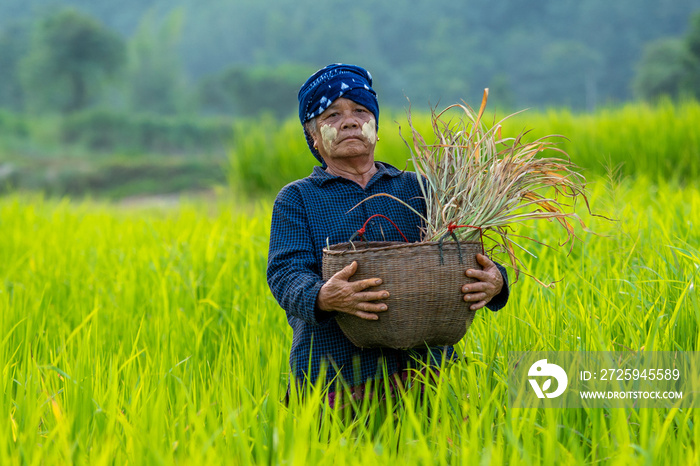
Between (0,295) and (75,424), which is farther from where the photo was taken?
(0,295)

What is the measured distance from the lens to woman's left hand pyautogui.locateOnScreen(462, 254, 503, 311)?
131 centimetres

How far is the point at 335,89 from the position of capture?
1.57m

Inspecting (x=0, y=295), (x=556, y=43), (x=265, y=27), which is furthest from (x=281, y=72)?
(x=0, y=295)

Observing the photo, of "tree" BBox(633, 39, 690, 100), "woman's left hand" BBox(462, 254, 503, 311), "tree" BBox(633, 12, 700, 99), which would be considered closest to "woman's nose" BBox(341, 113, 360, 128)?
"woman's left hand" BBox(462, 254, 503, 311)

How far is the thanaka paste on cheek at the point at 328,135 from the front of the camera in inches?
61.5

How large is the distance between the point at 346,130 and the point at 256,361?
71 centimetres

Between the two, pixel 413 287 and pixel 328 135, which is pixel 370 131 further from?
pixel 413 287

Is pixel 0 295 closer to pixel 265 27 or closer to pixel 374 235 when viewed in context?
pixel 374 235

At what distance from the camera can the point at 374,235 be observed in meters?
1.57

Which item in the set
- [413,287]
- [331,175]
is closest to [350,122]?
[331,175]

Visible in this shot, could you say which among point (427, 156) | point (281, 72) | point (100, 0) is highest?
point (100, 0)

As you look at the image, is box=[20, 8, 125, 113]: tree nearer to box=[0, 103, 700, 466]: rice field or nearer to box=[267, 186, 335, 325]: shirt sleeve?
box=[0, 103, 700, 466]: rice field

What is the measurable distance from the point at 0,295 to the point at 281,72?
47.9 metres

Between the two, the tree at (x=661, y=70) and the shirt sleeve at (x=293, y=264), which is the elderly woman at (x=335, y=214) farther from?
the tree at (x=661, y=70)
